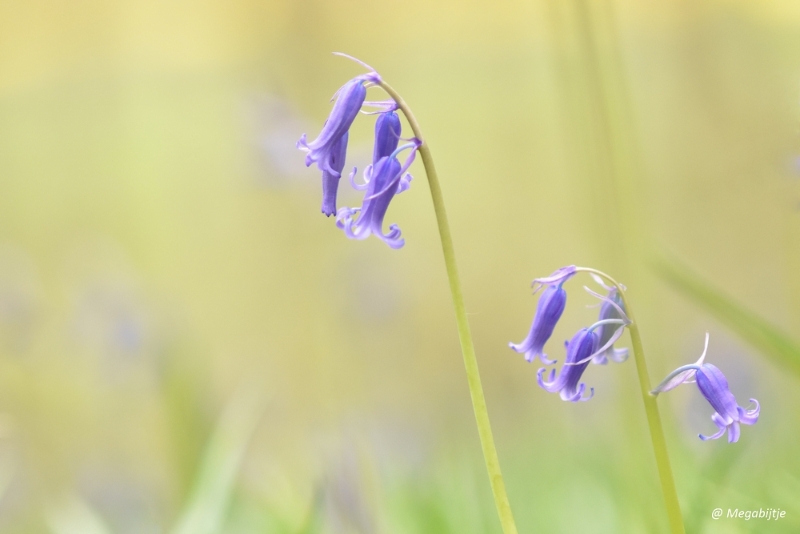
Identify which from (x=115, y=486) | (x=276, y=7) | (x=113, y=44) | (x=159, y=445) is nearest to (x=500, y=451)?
(x=159, y=445)

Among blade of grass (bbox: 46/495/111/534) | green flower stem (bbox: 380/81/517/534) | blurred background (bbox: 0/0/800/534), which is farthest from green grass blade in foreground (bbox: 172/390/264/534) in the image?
green flower stem (bbox: 380/81/517/534)

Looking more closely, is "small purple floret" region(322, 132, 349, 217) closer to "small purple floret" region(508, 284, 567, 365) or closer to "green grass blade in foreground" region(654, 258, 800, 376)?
"small purple floret" region(508, 284, 567, 365)

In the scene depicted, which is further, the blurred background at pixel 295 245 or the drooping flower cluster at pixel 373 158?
the blurred background at pixel 295 245

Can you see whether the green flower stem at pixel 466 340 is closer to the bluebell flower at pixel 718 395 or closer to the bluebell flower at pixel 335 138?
the bluebell flower at pixel 335 138

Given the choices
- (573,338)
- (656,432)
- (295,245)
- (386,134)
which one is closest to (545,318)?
(573,338)

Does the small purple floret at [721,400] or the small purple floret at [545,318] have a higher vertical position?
the small purple floret at [545,318]

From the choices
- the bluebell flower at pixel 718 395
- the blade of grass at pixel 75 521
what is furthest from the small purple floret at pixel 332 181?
the blade of grass at pixel 75 521

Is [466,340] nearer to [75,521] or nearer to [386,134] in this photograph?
[386,134]

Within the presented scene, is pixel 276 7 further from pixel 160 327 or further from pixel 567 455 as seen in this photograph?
pixel 567 455
